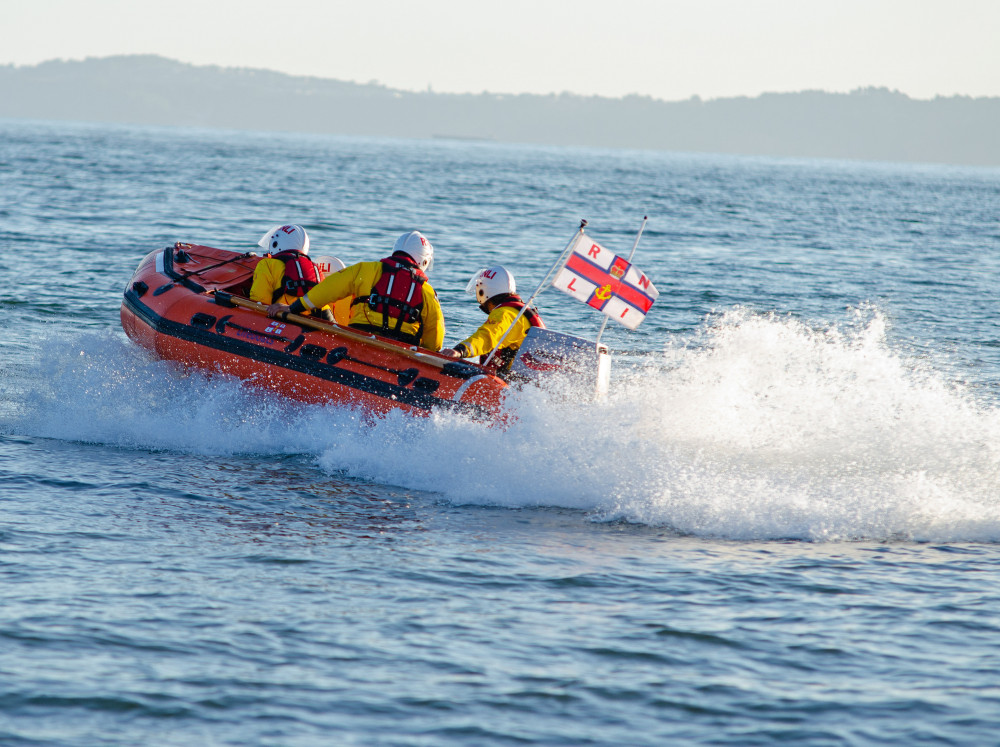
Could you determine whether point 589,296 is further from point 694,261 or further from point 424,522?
point 694,261

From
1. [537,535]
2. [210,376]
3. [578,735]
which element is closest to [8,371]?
[210,376]

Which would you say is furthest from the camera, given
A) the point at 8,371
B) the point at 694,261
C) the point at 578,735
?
the point at 694,261

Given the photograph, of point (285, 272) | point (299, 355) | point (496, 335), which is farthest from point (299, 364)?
point (496, 335)

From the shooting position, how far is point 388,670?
4207mm

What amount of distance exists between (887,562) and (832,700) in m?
1.68

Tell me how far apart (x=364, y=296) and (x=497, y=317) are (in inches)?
40.7

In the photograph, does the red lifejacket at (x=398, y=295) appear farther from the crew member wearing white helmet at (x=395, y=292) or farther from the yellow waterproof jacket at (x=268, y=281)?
the yellow waterproof jacket at (x=268, y=281)

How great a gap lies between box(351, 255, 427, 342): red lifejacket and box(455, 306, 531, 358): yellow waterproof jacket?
55cm

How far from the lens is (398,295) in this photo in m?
7.27

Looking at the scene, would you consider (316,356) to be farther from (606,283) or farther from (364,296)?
(606,283)

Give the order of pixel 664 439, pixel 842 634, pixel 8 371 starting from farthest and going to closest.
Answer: pixel 8 371
pixel 664 439
pixel 842 634

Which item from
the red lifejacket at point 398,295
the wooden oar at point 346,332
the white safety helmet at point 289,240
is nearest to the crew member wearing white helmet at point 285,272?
the white safety helmet at point 289,240

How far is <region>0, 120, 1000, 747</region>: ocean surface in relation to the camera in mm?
3969

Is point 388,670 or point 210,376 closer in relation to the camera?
point 388,670
